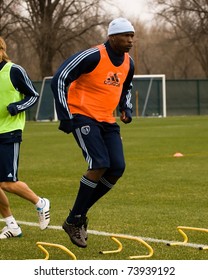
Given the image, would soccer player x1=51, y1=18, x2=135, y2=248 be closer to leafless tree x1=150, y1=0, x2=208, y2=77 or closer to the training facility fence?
the training facility fence

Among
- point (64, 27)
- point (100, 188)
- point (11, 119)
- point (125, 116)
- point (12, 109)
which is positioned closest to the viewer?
point (100, 188)

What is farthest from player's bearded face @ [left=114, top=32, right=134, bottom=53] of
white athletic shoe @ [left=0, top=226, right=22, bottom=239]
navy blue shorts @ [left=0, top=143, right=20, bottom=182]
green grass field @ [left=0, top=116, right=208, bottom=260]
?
white athletic shoe @ [left=0, top=226, right=22, bottom=239]

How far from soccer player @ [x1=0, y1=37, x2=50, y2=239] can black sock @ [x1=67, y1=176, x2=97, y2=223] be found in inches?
31.3

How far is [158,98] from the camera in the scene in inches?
2109

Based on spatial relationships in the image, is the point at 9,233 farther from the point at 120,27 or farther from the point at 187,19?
the point at 187,19

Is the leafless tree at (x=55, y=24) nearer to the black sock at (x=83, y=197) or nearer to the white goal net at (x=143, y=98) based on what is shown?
the white goal net at (x=143, y=98)

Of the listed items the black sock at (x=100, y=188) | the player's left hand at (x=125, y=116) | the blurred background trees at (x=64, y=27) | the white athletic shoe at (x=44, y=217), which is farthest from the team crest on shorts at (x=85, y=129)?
the blurred background trees at (x=64, y=27)

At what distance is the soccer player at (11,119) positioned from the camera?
8.77 m

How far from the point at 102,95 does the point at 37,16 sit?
2317 inches

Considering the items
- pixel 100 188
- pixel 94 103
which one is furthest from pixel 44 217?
pixel 94 103

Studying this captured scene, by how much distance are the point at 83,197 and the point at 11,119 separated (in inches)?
51.2

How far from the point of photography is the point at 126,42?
26.7 feet

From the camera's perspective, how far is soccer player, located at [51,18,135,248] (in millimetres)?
8000
